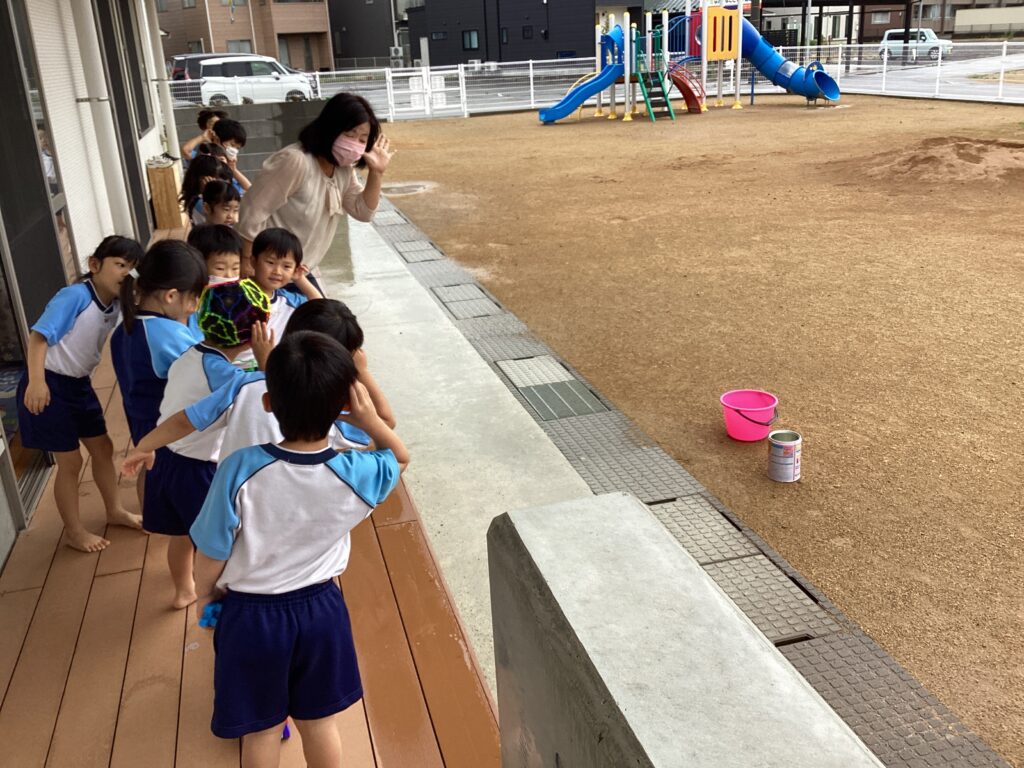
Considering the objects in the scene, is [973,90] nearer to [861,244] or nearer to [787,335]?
[861,244]

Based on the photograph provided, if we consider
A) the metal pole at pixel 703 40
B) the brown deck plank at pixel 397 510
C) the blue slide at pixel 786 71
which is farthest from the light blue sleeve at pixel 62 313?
the blue slide at pixel 786 71

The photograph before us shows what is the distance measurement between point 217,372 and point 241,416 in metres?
0.24

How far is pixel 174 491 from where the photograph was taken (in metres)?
2.57

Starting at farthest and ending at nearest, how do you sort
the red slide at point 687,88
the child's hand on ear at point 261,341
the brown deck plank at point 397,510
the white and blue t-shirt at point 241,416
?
the red slide at point 687,88, the brown deck plank at point 397,510, the child's hand on ear at point 261,341, the white and blue t-shirt at point 241,416

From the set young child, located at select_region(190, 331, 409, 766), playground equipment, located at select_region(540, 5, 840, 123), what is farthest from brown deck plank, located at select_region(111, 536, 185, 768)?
playground equipment, located at select_region(540, 5, 840, 123)

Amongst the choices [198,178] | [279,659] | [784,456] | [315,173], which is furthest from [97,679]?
[198,178]

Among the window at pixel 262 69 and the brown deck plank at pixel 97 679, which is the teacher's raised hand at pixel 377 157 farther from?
the window at pixel 262 69

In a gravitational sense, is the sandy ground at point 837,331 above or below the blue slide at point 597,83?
below

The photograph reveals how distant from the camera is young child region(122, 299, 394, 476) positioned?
2.13 meters

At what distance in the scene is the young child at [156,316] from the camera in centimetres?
261

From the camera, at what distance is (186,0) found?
38438mm

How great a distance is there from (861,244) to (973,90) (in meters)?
15.8

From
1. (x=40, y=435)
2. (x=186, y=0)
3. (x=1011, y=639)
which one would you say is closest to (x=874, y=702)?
(x=1011, y=639)

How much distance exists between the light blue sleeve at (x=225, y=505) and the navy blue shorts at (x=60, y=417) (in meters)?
1.55
